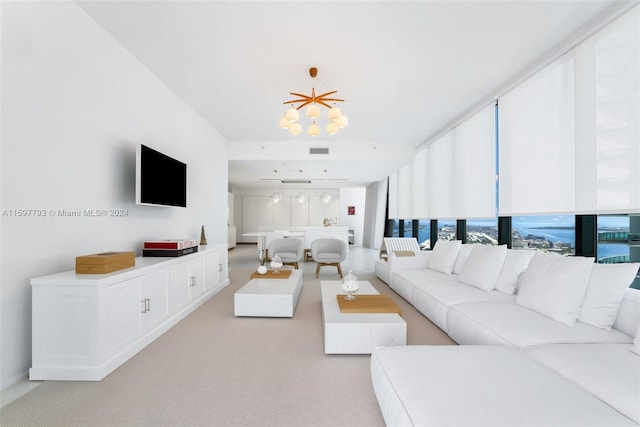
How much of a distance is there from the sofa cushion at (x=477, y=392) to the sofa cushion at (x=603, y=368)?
0.26 ft

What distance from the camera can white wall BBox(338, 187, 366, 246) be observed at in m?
12.4

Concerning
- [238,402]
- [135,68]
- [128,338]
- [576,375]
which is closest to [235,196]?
[135,68]

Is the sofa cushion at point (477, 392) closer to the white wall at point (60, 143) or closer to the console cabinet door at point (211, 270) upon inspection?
the white wall at point (60, 143)

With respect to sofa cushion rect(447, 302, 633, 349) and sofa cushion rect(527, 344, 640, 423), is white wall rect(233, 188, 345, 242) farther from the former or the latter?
sofa cushion rect(527, 344, 640, 423)

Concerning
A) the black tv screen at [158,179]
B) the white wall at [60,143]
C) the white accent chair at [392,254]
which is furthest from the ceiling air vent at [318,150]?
the white wall at [60,143]

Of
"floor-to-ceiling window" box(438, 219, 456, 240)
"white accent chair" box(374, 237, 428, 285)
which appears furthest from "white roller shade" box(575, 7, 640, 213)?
"floor-to-ceiling window" box(438, 219, 456, 240)

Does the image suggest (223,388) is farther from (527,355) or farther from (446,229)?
(446,229)

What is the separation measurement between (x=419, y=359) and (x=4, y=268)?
8.70ft

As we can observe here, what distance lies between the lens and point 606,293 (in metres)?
1.97

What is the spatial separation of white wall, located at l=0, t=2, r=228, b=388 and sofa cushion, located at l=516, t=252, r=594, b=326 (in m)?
3.74

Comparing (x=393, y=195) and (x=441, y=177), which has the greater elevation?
(x=441, y=177)

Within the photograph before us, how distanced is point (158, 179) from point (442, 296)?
3.34 meters

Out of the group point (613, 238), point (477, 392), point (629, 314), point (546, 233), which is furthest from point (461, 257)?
point (477, 392)

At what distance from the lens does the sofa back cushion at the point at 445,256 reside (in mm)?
3879
